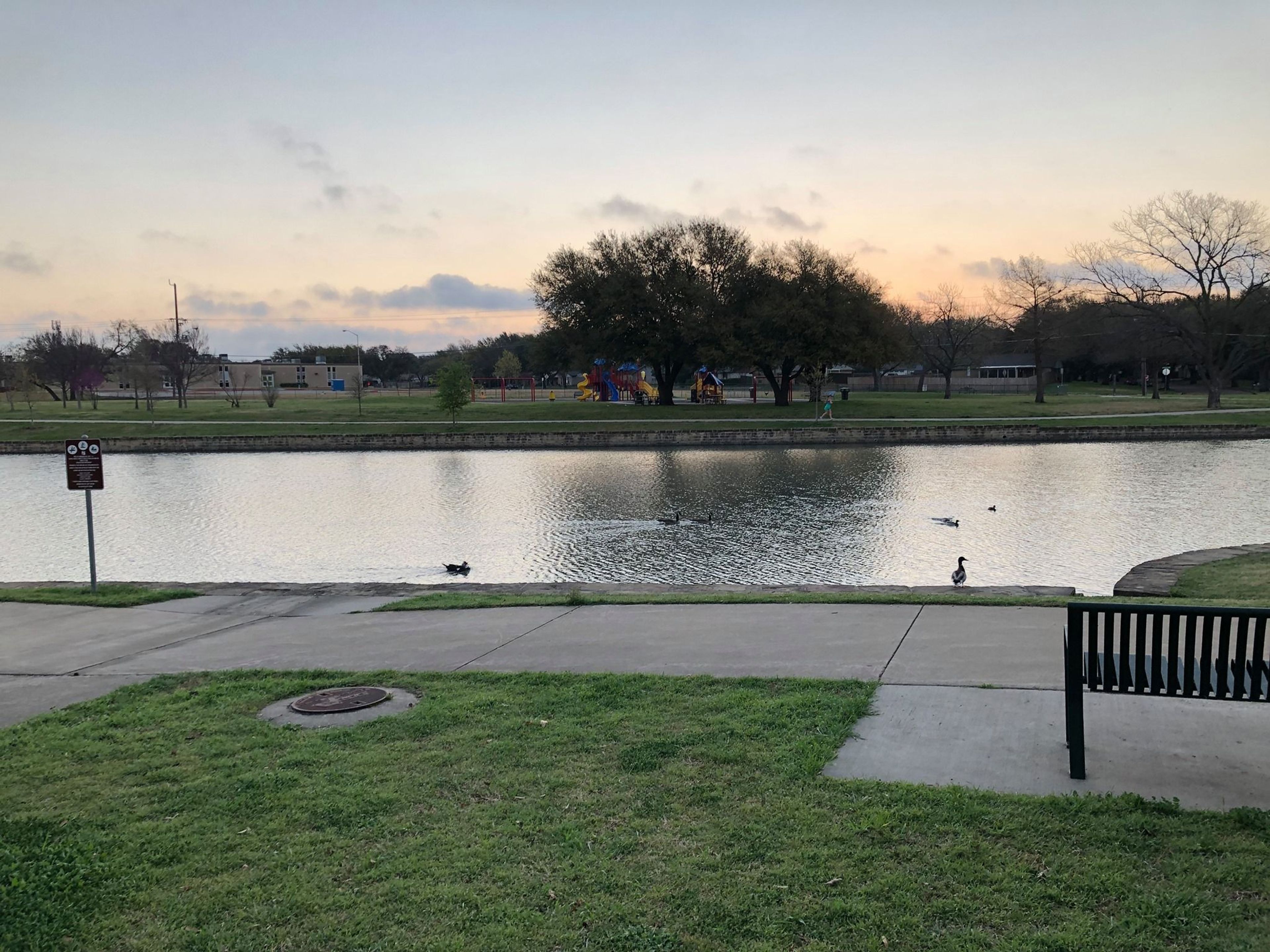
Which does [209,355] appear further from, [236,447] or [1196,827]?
[1196,827]

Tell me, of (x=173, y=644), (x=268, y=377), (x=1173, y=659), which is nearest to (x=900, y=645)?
(x=1173, y=659)

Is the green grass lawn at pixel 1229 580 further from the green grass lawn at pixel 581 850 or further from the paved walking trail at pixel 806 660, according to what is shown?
the green grass lawn at pixel 581 850

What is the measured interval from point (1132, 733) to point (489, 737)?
158 inches

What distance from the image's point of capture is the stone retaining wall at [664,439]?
46406mm

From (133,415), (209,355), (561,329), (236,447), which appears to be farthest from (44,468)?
(209,355)

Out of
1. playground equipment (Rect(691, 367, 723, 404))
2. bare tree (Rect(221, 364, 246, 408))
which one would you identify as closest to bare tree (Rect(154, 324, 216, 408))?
bare tree (Rect(221, 364, 246, 408))

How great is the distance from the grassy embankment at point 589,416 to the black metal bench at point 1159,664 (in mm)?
47503

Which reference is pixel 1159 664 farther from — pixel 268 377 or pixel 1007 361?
pixel 1007 361

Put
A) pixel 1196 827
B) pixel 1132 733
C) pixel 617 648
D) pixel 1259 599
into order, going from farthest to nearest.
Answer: pixel 1259 599
pixel 617 648
pixel 1132 733
pixel 1196 827

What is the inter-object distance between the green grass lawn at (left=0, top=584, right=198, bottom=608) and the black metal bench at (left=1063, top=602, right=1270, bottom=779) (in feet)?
36.7

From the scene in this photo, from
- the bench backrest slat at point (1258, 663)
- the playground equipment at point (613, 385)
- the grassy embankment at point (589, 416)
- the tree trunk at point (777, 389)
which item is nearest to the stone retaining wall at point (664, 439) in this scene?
the grassy embankment at point (589, 416)

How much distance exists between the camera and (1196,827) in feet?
14.0

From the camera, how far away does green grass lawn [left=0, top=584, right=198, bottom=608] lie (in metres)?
12.0

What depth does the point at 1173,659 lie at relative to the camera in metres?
4.93
